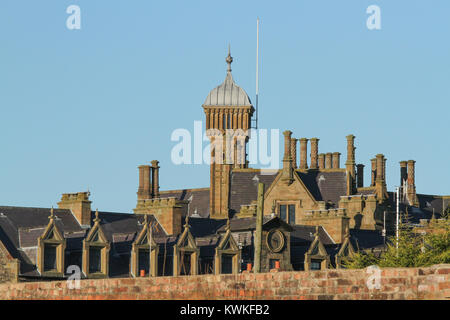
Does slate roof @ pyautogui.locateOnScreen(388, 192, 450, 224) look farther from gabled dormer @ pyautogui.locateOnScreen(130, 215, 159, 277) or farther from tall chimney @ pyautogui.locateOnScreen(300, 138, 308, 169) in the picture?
gabled dormer @ pyautogui.locateOnScreen(130, 215, 159, 277)

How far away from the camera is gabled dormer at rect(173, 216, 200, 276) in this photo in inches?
4070

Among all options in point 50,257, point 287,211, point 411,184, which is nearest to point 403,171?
point 411,184

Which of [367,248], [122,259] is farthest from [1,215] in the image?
[367,248]

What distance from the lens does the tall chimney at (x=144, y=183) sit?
459 ft

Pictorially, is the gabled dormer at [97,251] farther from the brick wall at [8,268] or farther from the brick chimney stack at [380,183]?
the brick chimney stack at [380,183]

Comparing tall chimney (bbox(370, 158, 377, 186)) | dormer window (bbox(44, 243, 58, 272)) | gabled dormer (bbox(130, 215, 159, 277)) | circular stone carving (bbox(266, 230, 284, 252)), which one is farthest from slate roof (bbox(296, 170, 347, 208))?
dormer window (bbox(44, 243, 58, 272))

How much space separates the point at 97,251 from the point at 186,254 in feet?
24.4

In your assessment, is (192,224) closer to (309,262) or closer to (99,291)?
(309,262)

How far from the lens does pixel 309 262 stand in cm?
11275

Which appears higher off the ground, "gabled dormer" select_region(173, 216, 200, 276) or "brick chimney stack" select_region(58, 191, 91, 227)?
"brick chimney stack" select_region(58, 191, 91, 227)

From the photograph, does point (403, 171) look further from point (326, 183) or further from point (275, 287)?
point (275, 287)

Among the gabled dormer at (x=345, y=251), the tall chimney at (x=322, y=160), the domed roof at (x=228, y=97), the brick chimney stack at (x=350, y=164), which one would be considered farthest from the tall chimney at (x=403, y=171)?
the gabled dormer at (x=345, y=251)

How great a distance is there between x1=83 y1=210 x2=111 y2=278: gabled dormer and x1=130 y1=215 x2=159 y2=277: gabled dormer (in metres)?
2.35
